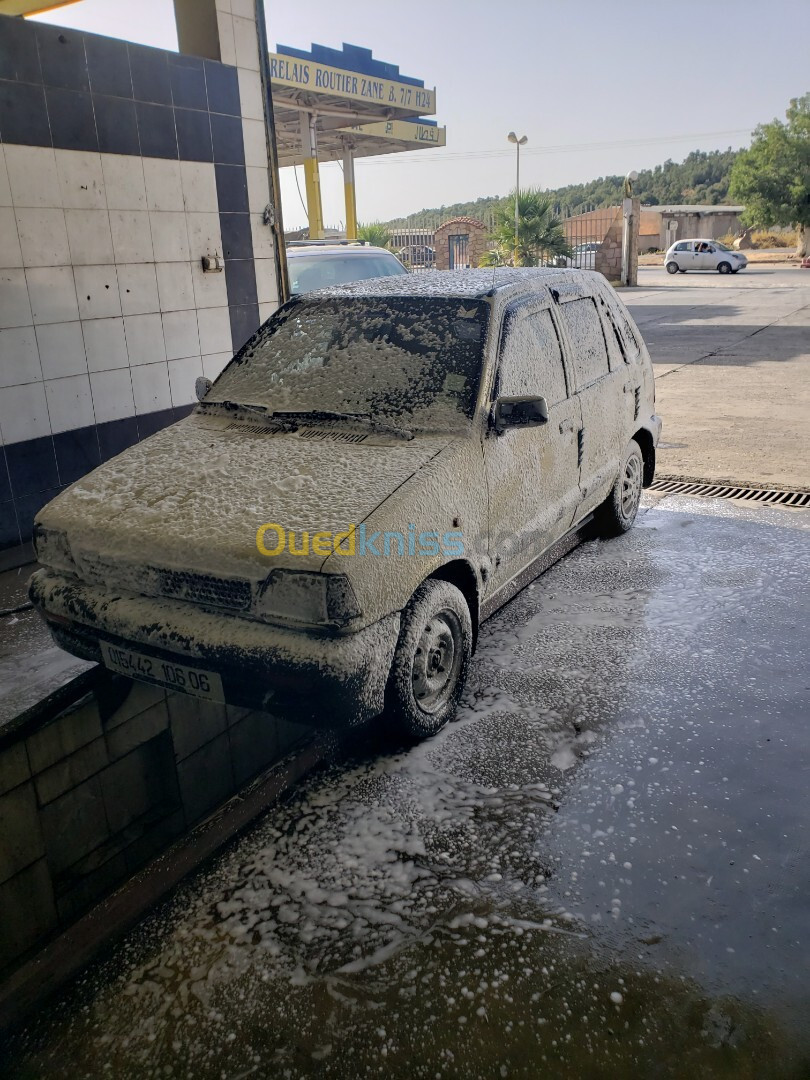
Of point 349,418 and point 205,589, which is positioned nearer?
point 205,589

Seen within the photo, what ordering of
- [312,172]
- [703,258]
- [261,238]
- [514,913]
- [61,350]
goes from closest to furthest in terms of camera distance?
[514,913] < [61,350] < [261,238] < [312,172] < [703,258]

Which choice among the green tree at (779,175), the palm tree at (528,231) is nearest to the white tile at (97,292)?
the palm tree at (528,231)

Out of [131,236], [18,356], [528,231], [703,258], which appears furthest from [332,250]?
[703,258]

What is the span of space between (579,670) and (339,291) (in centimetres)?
237

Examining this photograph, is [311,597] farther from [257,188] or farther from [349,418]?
[257,188]

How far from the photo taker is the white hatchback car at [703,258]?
121ft

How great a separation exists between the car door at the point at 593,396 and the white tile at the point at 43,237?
12.3ft

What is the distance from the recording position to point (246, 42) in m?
7.60

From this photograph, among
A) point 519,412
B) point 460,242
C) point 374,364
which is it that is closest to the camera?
point 519,412

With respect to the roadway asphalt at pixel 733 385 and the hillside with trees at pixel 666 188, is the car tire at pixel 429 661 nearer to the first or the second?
the roadway asphalt at pixel 733 385

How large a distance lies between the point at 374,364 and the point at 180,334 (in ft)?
12.6

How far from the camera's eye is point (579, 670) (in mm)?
4102

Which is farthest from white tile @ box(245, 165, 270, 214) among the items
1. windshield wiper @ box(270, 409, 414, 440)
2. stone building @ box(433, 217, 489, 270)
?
stone building @ box(433, 217, 489, 270)

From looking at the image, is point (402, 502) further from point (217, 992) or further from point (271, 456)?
point (217, 992)
